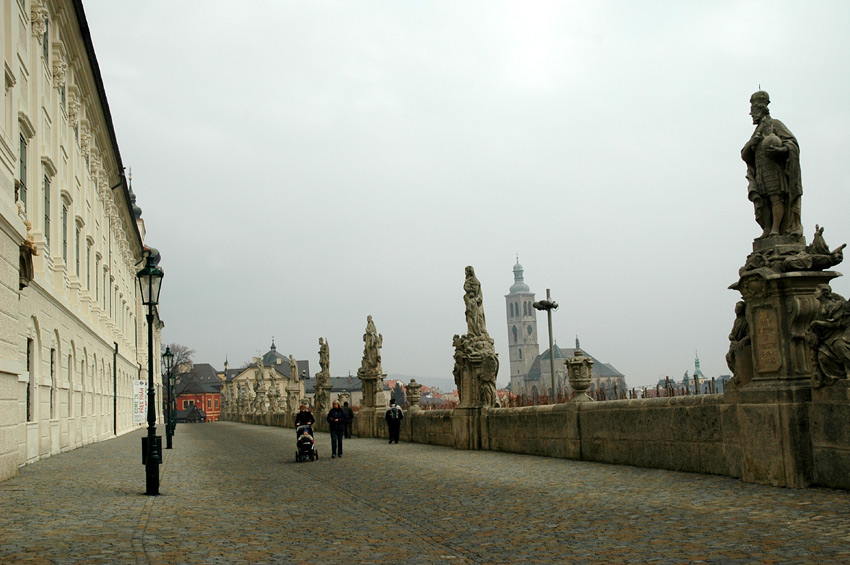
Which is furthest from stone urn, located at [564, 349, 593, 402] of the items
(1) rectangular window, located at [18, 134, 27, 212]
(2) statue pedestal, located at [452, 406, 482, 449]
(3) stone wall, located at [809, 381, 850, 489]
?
(1) rectangular window, located at [18, 134, 27, 212]

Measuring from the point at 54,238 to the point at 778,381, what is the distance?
20174mm

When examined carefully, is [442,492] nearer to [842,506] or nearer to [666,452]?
[666,452]

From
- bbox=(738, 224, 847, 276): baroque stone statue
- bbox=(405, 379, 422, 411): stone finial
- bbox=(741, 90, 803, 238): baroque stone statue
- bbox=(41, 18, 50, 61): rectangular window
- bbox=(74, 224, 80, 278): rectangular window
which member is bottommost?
bbox=(405, 379, 422, 411): stone finial

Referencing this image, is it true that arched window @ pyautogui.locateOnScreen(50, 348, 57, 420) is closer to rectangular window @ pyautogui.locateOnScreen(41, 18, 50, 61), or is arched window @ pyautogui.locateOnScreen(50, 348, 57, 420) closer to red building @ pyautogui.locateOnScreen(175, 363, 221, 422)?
rectangular window @ pyautogui.locateOnScreen(41, 18, 50, 61)

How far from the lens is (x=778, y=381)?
32.7ft

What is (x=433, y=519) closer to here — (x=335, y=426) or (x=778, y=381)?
(x=778, y=381)

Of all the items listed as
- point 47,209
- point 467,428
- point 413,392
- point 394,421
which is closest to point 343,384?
point 413,392

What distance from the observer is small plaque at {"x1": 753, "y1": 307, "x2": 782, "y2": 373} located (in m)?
10.0

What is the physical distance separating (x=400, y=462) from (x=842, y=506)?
10.5 metres

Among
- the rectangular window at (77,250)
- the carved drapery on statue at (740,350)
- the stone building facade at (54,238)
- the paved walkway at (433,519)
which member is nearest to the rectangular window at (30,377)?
the stone building facade at (54,238)

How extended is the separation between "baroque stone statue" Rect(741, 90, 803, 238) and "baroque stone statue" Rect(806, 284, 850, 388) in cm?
141

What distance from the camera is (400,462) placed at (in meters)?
17.7

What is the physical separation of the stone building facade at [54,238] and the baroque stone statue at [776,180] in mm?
10727

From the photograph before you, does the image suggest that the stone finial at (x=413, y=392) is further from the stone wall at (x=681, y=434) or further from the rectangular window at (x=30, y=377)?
the rectangular window at (x=30, y=377)
